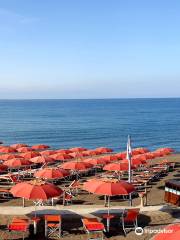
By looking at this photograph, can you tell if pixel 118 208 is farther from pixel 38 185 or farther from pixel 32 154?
pixel 32 154

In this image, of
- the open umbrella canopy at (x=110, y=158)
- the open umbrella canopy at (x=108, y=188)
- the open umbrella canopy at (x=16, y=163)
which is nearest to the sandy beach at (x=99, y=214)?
the open umbrella canopy at (x=108, y=188)

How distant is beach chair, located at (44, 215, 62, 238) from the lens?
48.9 ft

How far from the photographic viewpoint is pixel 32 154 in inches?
1142

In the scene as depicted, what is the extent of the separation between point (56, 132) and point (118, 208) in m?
67.2

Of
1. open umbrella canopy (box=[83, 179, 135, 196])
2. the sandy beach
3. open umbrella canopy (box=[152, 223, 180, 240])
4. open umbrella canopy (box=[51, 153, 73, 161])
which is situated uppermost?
open umbrella canopy (box=[152, 223, 180, 240])

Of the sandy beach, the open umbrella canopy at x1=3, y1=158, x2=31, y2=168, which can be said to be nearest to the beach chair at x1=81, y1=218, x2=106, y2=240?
the sandy beach

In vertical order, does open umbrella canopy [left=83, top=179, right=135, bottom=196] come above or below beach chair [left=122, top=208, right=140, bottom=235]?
above

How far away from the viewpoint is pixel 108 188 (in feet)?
53.0

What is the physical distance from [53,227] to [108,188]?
110 inches

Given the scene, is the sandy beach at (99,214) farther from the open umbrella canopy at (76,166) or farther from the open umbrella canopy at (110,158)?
the open umbrella canopy at (110,158)

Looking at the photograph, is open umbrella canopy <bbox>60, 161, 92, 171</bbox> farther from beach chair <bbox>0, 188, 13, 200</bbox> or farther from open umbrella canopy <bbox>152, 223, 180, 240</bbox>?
open umbrella canopy <bbox>152, 223, 180, 240</bbox>

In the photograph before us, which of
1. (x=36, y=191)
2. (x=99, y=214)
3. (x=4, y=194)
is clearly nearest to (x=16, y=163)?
(x=4, y=194)

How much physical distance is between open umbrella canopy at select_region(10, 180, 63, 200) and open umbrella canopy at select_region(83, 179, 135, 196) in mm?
1496

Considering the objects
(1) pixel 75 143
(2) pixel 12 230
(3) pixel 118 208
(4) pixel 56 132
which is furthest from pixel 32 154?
(4) pixel 56 132
